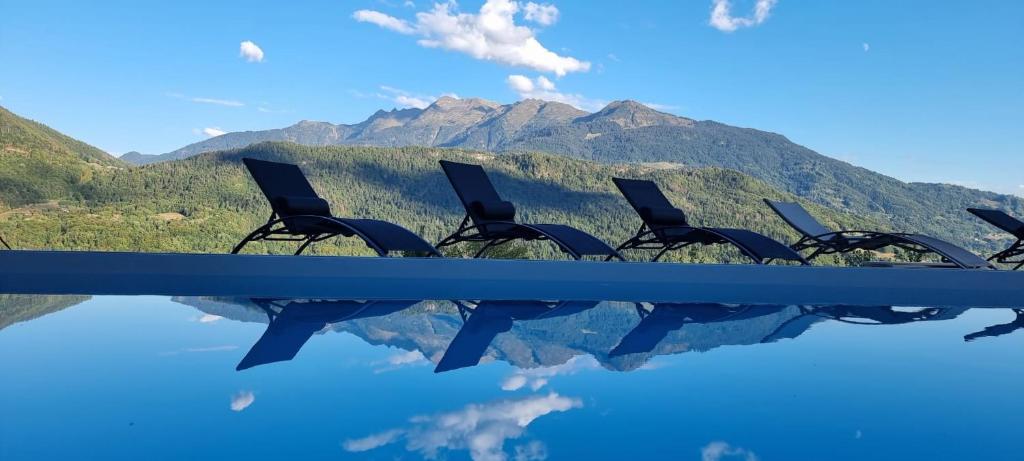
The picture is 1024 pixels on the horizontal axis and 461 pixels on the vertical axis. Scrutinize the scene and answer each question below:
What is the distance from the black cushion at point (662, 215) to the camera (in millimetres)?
6809

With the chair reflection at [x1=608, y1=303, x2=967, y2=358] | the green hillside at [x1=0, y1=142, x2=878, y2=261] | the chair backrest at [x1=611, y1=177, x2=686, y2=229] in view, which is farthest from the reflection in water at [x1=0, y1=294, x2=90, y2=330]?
the green hillside at [x1=0, y1=142, x2=878, y2=261]

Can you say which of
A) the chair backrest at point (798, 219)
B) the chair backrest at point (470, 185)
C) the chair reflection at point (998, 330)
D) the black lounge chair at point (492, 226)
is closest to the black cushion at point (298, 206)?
the black lounge chair at point (492, 226)

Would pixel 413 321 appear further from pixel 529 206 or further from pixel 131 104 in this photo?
pixel 131 104

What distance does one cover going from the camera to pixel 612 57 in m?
100

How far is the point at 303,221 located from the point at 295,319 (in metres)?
2.16

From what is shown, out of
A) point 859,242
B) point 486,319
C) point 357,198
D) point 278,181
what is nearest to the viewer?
A: point 486,319

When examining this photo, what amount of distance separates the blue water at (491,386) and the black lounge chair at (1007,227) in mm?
5022

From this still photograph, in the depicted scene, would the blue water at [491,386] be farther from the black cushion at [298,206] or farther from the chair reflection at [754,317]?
the black cushion at [298,206]

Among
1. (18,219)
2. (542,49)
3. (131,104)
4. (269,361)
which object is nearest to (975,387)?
(269,361)

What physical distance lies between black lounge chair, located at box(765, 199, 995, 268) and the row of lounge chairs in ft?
0.06

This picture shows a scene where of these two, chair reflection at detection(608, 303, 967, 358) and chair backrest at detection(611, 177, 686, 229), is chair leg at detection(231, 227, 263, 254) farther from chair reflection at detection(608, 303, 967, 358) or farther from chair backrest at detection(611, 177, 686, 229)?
chair backrest at detection(611, 177, 686, 229)

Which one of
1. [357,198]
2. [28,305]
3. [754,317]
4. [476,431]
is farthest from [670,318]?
[357,198]

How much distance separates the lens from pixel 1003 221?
338 inches

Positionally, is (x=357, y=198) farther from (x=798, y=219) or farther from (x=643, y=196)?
(x=643, y=196)
